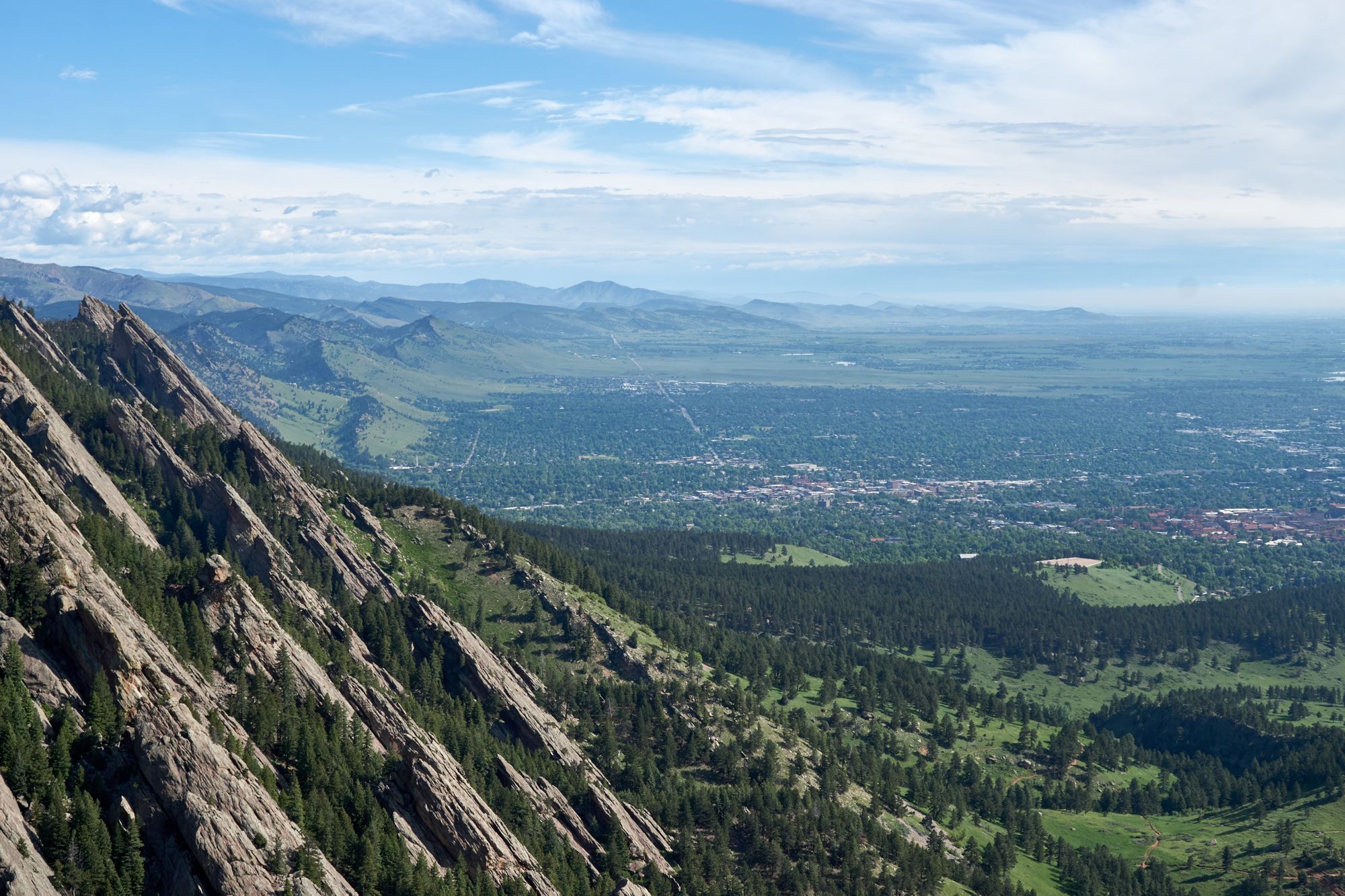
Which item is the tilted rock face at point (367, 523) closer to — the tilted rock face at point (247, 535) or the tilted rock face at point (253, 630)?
the tilted rock face at point (247, 535)

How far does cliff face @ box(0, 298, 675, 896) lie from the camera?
77.3 m

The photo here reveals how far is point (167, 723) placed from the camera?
80.9 m

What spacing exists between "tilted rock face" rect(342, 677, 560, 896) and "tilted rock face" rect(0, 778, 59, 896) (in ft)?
109

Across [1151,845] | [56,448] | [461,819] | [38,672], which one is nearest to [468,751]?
[461,819]

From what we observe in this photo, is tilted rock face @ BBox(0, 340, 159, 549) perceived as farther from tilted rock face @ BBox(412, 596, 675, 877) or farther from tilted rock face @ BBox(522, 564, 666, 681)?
tilted rock face @ BBox(522, 564, 666, 681)

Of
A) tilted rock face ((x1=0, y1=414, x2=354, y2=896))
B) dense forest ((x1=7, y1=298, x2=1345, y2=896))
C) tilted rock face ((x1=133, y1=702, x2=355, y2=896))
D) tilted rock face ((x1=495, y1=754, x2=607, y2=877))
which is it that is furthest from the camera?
tilted rock face ((x1=495, y1=754, x2=607, y2=877))

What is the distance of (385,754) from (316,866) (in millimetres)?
24571

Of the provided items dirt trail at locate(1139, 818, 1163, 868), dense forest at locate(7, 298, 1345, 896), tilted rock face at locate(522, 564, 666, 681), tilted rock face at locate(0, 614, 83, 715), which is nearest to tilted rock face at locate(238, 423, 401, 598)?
dense forest at locate(7, 298, 1345, 896)

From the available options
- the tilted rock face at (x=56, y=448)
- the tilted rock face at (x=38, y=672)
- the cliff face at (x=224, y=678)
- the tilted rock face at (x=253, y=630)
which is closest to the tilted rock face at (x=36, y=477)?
the cliff face at (x=224, y=678)

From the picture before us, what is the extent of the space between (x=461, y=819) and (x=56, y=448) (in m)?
74.2

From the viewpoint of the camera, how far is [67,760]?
7575 cm

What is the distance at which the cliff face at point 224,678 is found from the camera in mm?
77312

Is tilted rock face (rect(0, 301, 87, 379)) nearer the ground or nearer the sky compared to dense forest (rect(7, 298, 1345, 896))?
nearer the sky

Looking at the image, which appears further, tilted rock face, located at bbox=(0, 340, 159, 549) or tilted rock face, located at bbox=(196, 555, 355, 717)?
tilted rock face, located at bbox=(0, 340, 159, 549)
